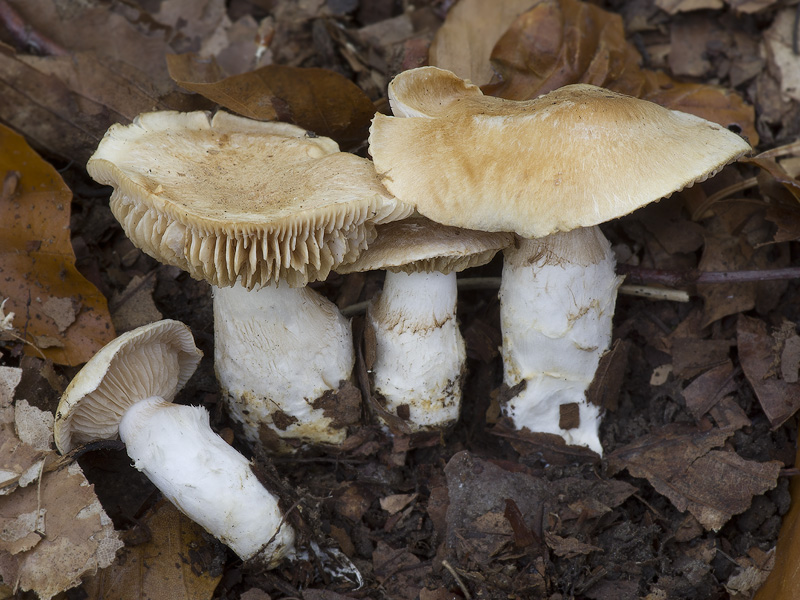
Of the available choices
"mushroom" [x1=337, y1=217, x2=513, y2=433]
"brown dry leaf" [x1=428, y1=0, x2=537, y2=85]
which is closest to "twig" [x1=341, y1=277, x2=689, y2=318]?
"mushroom" [x1=337, y1=217, x2=513, y2=433]

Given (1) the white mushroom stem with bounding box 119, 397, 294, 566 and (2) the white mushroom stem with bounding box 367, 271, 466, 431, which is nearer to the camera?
(1) the white mushroom stem with bounding box 119, 397, 294, 566

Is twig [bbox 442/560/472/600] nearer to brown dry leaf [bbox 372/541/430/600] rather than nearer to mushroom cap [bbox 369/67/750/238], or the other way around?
brown dry leaf [bbox 372/541/430/600]

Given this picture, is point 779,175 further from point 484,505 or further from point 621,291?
point 484,505

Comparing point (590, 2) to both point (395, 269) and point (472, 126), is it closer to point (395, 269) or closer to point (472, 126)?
point (472, 126)

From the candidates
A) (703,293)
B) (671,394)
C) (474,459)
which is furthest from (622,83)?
(474,459)

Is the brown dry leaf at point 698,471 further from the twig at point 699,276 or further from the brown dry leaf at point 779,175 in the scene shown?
the brown dry leaf at point 779,175

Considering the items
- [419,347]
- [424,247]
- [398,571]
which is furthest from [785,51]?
[398,571]

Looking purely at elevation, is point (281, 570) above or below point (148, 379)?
below

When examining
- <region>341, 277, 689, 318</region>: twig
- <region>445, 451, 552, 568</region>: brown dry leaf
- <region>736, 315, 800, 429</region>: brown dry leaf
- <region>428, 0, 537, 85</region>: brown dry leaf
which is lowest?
<region>445, 451, 552, 568</region>: brown dry leaf
